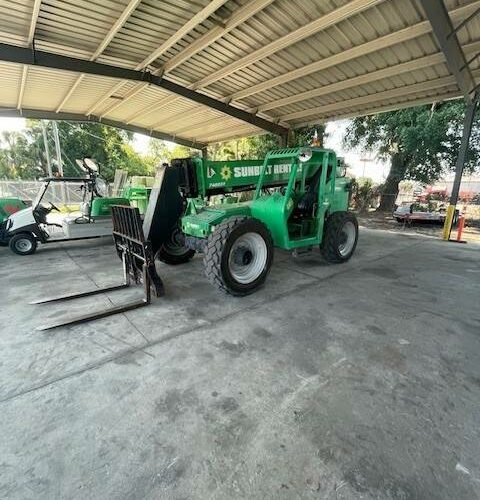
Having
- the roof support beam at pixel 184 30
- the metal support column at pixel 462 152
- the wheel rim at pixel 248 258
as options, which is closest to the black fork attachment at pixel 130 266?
the wheel rim at pixel 248 258

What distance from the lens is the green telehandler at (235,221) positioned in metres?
3.92

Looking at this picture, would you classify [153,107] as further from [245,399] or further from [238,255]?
[245,399]

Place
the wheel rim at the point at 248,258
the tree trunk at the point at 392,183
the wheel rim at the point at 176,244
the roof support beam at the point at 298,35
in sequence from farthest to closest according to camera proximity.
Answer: the tree trunk at the point at 392,183
the wheel rim at the point at 176,244
the roof support beam at the point at 298,35
the wheel rim at the point at 248,258

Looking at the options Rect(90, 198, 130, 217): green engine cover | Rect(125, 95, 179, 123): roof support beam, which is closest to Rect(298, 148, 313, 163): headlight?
Rect(90, 198, 130, 217): green engine cover

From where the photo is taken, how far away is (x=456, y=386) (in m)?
2.41

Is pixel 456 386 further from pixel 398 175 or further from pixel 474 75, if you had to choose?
pixel 398 175

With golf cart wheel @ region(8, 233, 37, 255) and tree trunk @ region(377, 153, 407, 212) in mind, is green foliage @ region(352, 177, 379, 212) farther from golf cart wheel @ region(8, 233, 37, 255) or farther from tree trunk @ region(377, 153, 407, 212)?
golf cart wheel @ region(8, 233, 37, 255)

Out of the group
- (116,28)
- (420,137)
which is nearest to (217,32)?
(116,28)

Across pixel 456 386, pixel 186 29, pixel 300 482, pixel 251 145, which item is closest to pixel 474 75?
pixel 186 29

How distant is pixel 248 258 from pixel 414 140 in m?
11.3

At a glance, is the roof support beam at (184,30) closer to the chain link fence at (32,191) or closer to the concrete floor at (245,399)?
the concrete floor at (245,399)

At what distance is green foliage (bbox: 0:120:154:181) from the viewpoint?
27672mm

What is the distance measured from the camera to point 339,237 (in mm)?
5641

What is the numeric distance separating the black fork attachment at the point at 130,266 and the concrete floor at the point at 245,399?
0.14 metres
